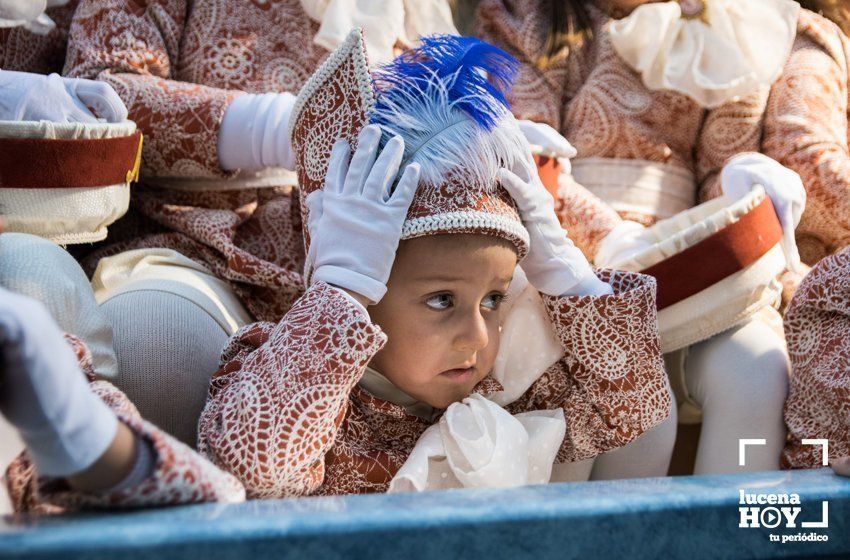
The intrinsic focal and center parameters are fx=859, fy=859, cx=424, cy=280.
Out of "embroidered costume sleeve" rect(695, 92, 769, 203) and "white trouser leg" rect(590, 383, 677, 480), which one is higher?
"embroidered costume sleeve" rect(695, 92, 769, 203)

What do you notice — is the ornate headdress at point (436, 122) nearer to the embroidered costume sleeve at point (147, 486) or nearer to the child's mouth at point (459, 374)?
the child's mouth at point (459, 374)

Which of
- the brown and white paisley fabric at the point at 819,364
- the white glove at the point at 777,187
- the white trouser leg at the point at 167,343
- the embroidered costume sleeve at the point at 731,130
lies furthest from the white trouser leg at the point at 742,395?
the white trouser leg at the point at 167,343

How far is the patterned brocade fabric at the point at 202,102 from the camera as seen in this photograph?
127 centimetres

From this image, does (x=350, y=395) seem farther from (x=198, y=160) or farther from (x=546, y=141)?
(x=546, y=141)

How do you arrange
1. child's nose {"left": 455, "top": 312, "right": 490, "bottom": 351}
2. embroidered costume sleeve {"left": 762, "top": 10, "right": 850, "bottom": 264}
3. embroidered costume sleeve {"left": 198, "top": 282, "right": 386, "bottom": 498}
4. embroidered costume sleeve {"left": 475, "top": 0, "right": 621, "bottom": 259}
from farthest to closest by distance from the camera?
embroidered costume sleeve {"left": 475, "top": 0, "right": 621, "bottom": 259}
embroidered costume sleeve {"left": 762, "top": 10, "right": 850, "bottom": 264}
child's nose {"left": 455, "top": 312, "right": 490, "bottom": 351}
embroidered costume sleeve {"left": 198, "top": 282, "right": 386, "bottom": 498}

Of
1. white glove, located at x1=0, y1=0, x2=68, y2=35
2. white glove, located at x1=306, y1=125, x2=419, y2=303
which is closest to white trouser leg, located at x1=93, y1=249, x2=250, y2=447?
white glove, located at x1=306, y1=125, x2=419, y2=303

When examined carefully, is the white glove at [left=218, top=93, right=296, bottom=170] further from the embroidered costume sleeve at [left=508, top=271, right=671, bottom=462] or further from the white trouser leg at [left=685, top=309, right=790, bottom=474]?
the white trouser leg at [left=685, top=309, right=790, bottom=474]

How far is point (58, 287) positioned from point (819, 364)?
994mm

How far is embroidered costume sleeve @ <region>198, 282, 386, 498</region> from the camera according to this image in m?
0.85

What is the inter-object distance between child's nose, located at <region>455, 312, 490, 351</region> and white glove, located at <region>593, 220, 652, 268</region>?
15.8 inches

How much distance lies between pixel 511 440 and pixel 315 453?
23 centimetres

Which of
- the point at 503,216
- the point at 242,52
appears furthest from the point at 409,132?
the point at 242,52

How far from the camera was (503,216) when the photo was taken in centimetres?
100

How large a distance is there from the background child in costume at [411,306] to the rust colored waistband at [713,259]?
0.10 metres
